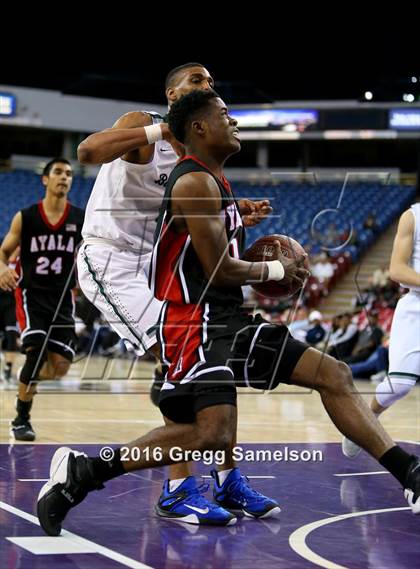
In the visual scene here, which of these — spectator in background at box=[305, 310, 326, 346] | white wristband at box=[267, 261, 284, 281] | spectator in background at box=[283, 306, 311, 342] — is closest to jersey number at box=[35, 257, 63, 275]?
white wristband at box=[267, 261, 284, 281]

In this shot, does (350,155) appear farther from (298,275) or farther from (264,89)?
(298,275)

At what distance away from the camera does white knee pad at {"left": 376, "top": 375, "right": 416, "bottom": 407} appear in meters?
5.77

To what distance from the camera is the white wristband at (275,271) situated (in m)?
4.23

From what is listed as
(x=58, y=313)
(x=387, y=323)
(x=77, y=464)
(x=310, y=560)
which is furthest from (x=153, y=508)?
(x=387, y=323)

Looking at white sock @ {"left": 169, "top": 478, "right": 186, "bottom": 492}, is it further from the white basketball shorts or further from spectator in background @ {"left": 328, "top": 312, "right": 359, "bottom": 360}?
spectator in background @ {"left": 328, "top": 312, "right": 359, "bottom": 360}

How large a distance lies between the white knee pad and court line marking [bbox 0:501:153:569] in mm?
2375

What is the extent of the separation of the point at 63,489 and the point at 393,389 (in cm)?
246

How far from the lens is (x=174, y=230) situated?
427cm

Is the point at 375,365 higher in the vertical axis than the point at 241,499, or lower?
higher

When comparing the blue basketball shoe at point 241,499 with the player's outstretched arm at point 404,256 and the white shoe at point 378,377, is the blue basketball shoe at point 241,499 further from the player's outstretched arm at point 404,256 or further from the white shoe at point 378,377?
the white shoe at point 378,377

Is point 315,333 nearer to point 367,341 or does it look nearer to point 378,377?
point 367,341

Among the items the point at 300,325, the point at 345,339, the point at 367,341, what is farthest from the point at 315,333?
the point at 300,325

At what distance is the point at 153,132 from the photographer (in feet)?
15.4

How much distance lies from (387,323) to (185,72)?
9696 mm
